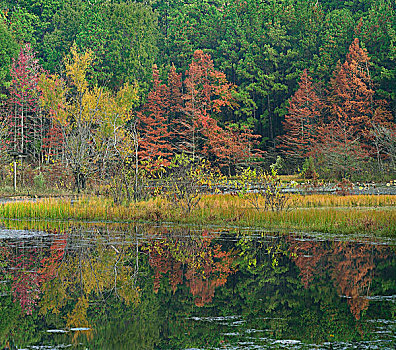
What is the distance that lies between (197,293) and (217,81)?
175ft

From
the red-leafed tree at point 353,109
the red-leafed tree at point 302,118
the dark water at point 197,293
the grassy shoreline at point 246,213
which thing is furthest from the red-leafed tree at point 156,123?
the dark water at point 197,293

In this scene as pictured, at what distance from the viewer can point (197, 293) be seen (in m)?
10.8

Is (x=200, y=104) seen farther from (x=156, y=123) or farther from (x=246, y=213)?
(x=246, y=213)

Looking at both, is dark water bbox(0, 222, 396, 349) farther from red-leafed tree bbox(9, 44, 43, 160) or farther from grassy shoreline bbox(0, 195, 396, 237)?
red-leafed tree bbox(9, 44, 43, 160)

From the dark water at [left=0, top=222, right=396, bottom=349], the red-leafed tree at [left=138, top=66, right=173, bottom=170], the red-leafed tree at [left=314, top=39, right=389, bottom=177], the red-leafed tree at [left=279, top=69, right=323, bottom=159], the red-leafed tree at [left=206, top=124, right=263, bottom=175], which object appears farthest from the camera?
the red-leafed tree at [left=138, top=66, right=173, bottom=170]

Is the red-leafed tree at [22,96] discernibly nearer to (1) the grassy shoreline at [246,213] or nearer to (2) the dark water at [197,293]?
(1) the grassy shoreline at [246,213]

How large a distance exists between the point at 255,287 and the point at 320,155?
3954 cm

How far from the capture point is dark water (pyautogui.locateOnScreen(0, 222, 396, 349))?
8086mm

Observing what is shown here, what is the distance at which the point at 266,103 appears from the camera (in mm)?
66438

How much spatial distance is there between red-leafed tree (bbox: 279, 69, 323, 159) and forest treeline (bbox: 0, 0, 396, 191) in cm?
18

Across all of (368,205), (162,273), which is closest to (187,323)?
(162,273)

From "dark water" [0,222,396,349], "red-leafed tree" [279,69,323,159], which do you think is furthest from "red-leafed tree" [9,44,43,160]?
"dark water" [0,222,396,349]

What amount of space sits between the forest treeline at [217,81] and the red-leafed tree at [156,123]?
0.19 meters

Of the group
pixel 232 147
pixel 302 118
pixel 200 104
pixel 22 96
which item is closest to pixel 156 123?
pixel 200 104
